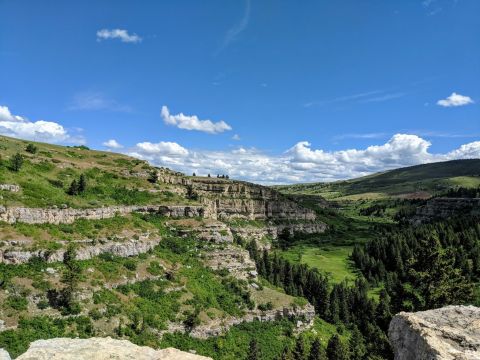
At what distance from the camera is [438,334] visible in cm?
1034

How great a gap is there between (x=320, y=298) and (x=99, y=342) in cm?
9737

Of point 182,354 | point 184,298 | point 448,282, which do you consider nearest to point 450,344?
point 182,354

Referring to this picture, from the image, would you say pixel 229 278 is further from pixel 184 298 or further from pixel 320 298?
pixel 320 298

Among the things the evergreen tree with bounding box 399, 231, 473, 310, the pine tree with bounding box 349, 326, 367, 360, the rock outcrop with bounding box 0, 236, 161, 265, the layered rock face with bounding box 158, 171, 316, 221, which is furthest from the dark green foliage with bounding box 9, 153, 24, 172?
the layered rock face with bounding box 158, 171, 316, 221

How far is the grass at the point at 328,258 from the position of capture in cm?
13225

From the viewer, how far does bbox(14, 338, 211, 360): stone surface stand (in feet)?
31.4

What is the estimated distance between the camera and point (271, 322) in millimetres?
72875

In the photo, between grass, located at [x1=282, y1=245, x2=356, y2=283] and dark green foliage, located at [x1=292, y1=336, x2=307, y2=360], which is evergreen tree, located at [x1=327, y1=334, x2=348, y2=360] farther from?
grass, located at [x1=282, y1=245, x2=356, y2=283]

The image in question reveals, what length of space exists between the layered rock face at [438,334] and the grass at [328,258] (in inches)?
4599

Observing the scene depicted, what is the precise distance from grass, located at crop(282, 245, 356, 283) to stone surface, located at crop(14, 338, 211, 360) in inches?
4748

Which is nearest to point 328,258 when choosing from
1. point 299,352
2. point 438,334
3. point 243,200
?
point 243,200

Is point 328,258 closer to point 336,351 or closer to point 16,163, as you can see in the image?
point 336,351

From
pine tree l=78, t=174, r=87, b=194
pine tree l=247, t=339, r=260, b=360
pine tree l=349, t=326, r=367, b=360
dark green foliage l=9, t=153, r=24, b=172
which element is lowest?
pine tree l=349, t=326, r=367, b=360

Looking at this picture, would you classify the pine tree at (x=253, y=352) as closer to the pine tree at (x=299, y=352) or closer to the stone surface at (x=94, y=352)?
the pine tree at (x=299, y=352)
